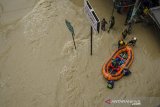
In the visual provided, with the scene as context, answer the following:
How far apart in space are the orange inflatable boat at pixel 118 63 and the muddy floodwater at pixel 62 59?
30 centimetres

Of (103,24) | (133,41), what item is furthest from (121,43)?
Answer: (103,24)

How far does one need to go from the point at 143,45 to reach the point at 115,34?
151cm

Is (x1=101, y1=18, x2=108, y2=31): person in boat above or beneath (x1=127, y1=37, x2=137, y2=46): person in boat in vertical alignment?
above

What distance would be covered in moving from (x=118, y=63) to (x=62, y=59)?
2.66 metres

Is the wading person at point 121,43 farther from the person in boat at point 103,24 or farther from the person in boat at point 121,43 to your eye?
the person in boat at point 103,24

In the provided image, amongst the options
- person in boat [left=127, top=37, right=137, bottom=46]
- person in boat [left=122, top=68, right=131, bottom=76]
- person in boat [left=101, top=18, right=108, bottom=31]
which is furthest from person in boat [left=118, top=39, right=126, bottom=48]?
person in boat [left=122, top=68, right=131, bottom=76]

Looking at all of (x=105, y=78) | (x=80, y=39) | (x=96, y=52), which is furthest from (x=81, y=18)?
(x=105, y=78)

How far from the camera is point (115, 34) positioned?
10359 mm

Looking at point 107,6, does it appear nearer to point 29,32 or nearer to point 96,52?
point 96,52

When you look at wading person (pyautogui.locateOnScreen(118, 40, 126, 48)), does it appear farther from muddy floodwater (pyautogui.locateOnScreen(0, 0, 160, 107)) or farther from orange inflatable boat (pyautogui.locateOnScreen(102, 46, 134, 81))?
muddy floodwater (pyautogui.locateOnScreen(0, 0, 160, 107))

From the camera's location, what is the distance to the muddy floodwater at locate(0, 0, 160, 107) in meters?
8.46

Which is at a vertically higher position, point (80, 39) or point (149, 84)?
point (80, 39)

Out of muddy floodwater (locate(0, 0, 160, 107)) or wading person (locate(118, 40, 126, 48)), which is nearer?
muddy floodwater (locate(0, 0, 160, 107))

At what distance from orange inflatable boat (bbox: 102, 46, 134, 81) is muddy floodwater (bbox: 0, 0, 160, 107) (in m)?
0.30
